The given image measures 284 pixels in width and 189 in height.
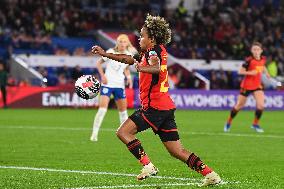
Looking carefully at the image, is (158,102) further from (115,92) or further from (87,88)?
(115,92)

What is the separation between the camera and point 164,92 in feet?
36.6

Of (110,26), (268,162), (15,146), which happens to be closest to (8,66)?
(110,26)

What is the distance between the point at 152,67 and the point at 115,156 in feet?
17.2

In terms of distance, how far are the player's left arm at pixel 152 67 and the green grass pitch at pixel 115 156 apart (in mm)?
1561

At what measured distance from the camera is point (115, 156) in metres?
15.6

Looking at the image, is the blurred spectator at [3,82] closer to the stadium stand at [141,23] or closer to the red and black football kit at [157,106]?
the stadium stand at [141,23]

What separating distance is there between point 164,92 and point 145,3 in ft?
125

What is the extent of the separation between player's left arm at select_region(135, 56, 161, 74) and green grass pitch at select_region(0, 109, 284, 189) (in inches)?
61.5

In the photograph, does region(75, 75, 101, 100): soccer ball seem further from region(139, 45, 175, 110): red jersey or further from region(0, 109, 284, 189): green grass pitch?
region(0, 109, 284, 189): green grass pitch

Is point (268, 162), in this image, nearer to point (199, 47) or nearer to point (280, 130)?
point (280, 130)

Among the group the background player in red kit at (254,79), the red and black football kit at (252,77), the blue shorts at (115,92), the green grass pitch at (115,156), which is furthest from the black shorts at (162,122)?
the red and black football kit at (252,77)

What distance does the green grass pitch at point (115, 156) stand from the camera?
11.5m

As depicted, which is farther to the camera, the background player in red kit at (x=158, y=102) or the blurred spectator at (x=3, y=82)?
the blurred spectator at (x=3, y=82)

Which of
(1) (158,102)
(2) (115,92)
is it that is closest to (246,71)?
(2) (115,92)
